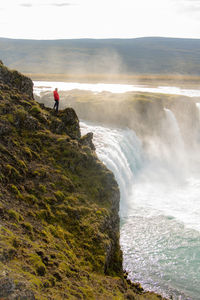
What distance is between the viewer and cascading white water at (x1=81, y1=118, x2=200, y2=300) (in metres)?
22.7

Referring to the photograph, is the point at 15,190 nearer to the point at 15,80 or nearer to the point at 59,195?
the point at 59,195

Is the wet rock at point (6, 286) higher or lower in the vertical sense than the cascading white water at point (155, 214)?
lower

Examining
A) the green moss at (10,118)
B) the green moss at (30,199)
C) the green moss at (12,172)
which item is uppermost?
the green moss at (10,118)

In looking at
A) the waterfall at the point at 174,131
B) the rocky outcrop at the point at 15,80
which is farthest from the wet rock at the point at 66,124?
the waterfall at the point at 174,131

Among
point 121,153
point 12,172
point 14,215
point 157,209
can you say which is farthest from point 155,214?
point 14,215

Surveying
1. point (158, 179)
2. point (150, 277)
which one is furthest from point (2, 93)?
point (158, 179)

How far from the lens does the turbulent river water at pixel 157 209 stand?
22.8 metres

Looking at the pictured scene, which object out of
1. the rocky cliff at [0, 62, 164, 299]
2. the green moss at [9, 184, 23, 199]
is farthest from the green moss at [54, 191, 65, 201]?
the green moss at [9, 184, 23, 199]

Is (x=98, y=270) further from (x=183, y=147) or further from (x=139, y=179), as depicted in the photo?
(x=183, y=147)

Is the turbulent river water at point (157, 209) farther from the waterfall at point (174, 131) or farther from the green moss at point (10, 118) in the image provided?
the green moss at point (10, 118)

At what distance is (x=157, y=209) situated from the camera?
32.9 metres

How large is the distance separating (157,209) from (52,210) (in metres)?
17.9

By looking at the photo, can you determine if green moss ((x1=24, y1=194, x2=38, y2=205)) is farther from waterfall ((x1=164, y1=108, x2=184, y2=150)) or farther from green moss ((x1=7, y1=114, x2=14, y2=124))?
waterfall ((x1=164, y1=108, x2=184, y2=150))

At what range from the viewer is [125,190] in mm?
34312
